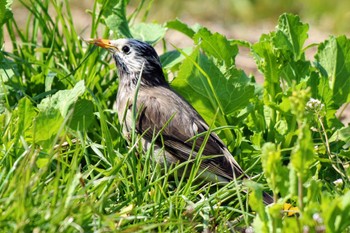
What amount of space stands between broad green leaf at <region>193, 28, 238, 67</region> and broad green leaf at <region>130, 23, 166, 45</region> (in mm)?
578

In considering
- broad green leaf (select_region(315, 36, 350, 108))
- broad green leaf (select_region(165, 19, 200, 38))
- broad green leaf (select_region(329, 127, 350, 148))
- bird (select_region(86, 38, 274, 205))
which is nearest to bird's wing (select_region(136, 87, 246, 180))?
bird (select_region(86, 38, 274, 205))

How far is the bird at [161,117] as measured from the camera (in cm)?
562

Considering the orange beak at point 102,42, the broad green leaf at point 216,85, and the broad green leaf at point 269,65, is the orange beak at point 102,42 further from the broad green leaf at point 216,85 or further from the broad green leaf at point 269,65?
the broad green leaf at point 269,65

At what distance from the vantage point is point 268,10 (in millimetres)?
10609

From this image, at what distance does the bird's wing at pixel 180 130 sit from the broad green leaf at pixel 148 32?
2.12ft

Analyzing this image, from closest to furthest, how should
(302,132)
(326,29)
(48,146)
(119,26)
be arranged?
(302,132), (48,146), (119,26), (326,29)

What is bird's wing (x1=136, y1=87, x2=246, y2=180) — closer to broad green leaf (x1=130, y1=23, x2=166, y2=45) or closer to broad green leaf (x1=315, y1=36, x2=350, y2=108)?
broad green leaf (x1=130, y1=23, x2=166, y2=45)

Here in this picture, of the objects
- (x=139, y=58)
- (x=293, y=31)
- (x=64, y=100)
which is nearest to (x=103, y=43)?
(x=139, y=58)

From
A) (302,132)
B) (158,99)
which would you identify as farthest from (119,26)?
(302,132)

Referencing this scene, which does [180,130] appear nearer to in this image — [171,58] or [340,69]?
[171,58]

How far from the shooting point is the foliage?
4.05 m

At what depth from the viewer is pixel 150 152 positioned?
5039mm

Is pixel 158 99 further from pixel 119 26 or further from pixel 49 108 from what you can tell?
pixel 49 108

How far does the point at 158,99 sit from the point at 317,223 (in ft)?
6.53
